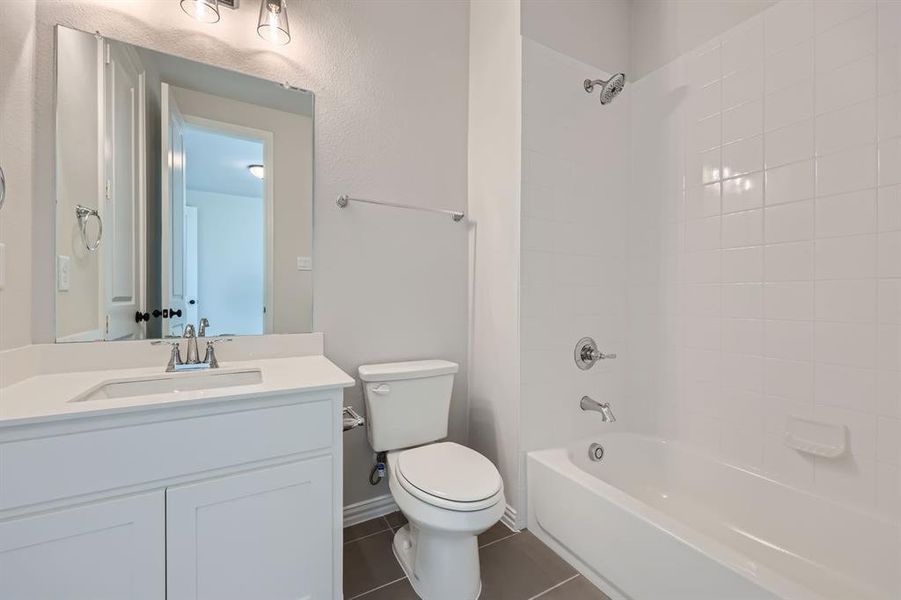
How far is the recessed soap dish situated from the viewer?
134 cm

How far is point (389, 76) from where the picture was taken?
1.83m

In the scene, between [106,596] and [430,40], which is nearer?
[106,596]

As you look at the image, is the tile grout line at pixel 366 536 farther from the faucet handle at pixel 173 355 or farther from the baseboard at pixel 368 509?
the faucet handle at pixel 173 355

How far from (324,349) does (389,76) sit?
4.24ft

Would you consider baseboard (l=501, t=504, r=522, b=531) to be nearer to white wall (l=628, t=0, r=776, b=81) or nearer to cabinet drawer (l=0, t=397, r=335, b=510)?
cabinet drawer (l=0, t=397, r=335, b=510)

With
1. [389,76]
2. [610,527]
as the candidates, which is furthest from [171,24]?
[610,527]

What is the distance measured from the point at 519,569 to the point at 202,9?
239cm

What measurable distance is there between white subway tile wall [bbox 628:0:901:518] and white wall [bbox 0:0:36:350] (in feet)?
7.39

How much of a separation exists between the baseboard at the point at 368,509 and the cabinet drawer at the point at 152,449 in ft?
2.63

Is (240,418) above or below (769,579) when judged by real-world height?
above

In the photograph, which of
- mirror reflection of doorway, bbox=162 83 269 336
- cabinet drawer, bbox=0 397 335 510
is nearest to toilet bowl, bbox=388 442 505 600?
cabinet drawer, bbox=0 397 335 510

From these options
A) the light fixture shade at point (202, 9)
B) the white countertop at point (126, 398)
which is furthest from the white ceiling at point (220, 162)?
the white countertop at point (126, 398)

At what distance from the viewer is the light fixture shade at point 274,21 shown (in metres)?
Result: 1.46

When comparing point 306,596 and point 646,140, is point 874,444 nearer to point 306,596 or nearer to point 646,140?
point 646,140
